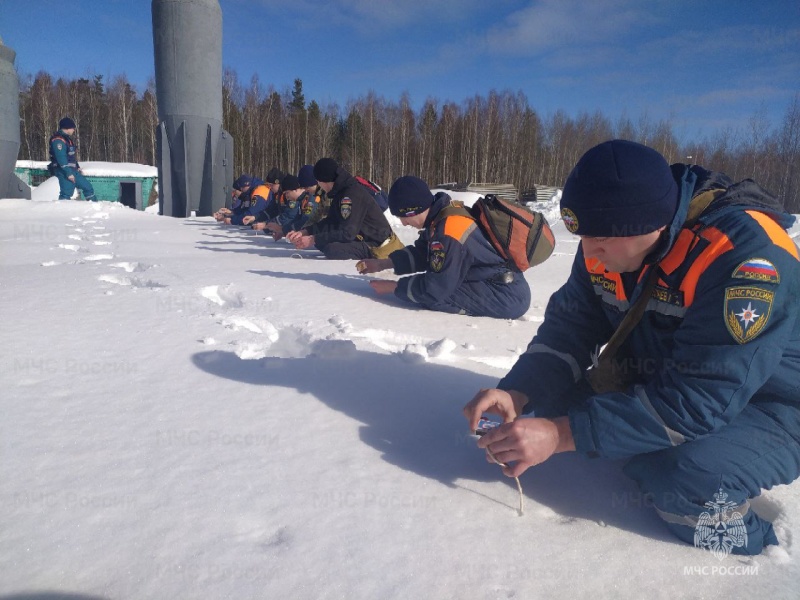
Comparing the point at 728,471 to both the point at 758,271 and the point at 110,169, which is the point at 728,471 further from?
the point at 110,169

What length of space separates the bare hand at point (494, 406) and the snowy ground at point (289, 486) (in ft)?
0.58

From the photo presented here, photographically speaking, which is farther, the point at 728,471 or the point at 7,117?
the point at 7,117

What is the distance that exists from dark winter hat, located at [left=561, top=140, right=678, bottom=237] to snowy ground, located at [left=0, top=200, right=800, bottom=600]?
0.69m

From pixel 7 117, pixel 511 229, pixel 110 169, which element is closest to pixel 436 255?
pixel 511 229

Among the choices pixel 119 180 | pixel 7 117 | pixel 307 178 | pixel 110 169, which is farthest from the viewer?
pixel 110 169

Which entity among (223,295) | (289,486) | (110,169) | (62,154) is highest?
(110,169)

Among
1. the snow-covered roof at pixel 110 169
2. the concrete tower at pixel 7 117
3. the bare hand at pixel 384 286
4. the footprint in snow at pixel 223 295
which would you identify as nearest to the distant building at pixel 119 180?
the snow-covered roof at pixel 110 169

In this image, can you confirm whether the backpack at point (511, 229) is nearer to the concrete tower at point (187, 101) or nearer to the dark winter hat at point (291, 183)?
the dark winter hat at point (291, 183)

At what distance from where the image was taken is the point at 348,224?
527cm

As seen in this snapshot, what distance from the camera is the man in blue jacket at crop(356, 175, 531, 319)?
10.3 ft

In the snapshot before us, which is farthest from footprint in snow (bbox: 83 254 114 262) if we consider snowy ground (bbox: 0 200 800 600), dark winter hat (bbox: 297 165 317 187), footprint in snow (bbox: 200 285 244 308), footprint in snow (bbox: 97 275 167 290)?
dark winter hat (bbox: 297 165 317 187)

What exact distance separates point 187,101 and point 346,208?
25.3 ft

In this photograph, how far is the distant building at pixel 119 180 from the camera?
818 inches

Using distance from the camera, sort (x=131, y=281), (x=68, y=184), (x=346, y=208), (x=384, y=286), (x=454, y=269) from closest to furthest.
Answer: (x=454, y=269)
(x=384, y=286)
(x=131, y=281)
(x=346, y=208)
(x=68, y=184)
